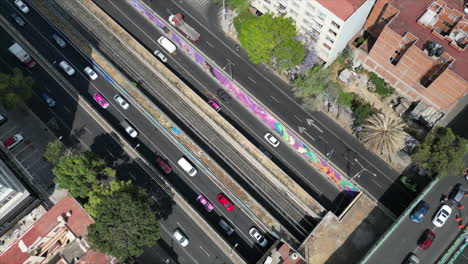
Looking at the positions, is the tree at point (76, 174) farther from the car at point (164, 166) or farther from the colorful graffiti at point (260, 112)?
the colorful graffiti at point (260, 112)

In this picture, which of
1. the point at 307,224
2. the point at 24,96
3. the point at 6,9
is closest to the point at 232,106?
the point at 307,224

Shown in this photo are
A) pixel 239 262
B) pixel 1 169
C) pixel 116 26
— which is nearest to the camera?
pixel 1 169

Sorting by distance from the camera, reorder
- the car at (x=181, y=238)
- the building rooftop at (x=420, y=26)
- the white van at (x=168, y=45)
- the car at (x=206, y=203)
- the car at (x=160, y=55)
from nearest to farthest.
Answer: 1. the building rooftop at (x=420, y=26)
2. the car at (x=181, y=238)
3. the car at (x=206, y=203)
4. the car at (x=160, y=55)
5. the white van at (x=168, y=45)

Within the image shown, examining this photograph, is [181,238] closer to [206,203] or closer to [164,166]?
[206,203]

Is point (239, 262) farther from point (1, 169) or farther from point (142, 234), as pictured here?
point (1, 169)

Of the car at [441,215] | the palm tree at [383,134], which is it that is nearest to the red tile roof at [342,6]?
the palm tree at [383,134]

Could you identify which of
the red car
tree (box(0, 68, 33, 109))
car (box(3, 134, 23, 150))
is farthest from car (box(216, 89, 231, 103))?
car (box(3, 134, 23, 150))
